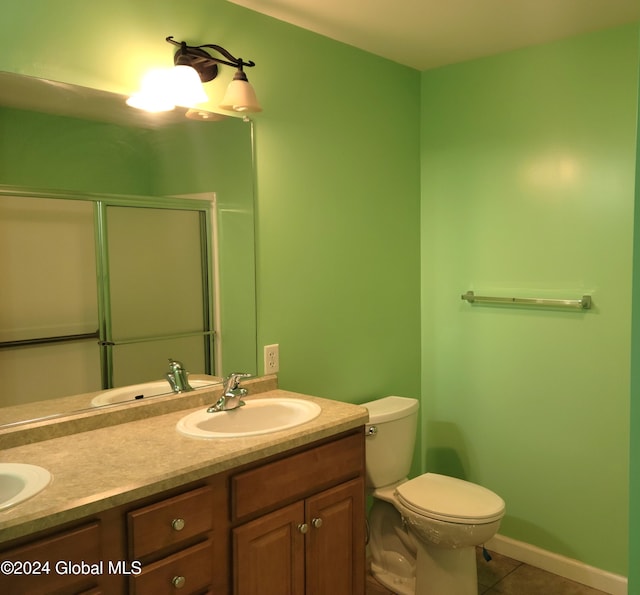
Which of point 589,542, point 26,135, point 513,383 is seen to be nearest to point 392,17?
point 26,135

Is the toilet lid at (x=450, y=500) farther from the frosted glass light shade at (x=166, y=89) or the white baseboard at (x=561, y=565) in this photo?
the frosted glass light shade at (x=166, y=89)

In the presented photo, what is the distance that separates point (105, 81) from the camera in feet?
6.04

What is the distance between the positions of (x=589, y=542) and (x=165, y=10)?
2694 millimetres

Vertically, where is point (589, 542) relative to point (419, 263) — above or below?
below

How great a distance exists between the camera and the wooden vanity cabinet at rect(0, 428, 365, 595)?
128 cm

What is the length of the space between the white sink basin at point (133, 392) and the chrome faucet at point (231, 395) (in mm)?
147

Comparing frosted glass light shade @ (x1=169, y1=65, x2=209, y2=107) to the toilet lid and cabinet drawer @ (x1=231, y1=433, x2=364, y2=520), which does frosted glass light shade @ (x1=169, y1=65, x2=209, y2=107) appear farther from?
the toilet lid

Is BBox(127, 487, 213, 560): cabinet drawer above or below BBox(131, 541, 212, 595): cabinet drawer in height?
above

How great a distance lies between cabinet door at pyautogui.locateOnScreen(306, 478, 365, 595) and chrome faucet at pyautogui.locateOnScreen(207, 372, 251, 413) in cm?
43

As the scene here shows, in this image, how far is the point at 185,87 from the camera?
1943 millimetres

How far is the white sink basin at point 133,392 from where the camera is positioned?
185cm

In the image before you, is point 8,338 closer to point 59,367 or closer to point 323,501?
point 59,367

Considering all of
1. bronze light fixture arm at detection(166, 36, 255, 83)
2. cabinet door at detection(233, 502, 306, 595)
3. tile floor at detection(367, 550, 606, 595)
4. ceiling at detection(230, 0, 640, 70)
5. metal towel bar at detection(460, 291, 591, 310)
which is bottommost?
tile floor at detection(367, 550, 606, 595)

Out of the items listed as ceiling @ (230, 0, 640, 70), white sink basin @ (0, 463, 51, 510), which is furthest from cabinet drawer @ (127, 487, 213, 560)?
ceiling @ (230, 0, 640, 70)
